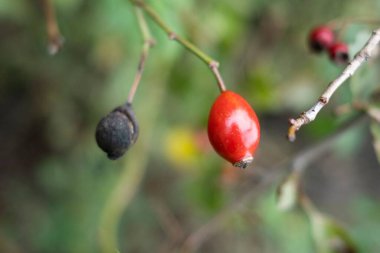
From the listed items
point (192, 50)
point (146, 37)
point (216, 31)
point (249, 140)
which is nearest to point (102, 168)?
point (216, 31)

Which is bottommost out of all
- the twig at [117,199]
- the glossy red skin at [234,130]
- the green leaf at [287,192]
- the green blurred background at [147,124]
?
the glossy red skin at [234,130]

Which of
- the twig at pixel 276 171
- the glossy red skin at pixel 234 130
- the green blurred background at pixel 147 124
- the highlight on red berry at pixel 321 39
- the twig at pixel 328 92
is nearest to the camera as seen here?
the twig at pixel 328 92

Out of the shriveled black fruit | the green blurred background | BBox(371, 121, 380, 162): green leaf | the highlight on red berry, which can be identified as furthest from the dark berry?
the green blurred background

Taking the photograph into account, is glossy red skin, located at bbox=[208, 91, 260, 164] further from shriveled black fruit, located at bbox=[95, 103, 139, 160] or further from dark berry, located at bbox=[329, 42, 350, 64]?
dark berry, located at bbox=[329, 42, 350, 64]

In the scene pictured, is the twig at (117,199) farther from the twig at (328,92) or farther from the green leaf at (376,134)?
the twig at (328,92)

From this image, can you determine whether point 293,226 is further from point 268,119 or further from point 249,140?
point 249,140

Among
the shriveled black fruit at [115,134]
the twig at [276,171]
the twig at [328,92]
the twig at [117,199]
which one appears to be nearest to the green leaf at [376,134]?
the twig at [276,171]
